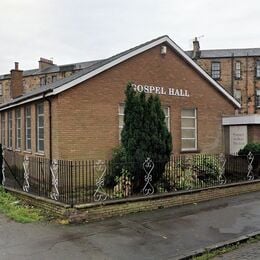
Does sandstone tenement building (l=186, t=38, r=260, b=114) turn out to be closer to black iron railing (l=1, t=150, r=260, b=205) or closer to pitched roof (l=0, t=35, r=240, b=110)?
pitched roof (l=0, t=35, r=240, b=110)

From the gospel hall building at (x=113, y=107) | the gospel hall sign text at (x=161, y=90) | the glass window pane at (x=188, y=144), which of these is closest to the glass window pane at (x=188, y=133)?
the gospel hall building at (x=113, y=107)

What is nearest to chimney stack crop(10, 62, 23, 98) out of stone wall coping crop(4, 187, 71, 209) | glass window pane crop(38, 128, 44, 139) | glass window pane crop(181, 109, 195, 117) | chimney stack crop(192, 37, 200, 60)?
glass window pane crop(38, 128, 44, 139)

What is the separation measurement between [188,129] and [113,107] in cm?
429

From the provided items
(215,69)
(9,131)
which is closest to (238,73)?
(215,69)

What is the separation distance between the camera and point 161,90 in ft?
53.9

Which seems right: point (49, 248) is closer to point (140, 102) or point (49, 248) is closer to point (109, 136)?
point (140, 102)

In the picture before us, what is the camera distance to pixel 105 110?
14570mm

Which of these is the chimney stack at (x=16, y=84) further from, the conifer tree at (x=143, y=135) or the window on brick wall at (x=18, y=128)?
the conifer tree at (x=143, y=135)

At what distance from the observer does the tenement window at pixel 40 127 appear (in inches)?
596

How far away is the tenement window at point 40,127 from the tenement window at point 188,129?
6.14m

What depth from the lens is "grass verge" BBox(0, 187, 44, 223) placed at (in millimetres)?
9212

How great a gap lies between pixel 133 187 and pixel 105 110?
13.6 feet

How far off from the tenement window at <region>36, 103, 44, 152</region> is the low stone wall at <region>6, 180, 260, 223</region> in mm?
3348

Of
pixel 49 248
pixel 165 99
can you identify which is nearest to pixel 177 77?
pixel 165 99
